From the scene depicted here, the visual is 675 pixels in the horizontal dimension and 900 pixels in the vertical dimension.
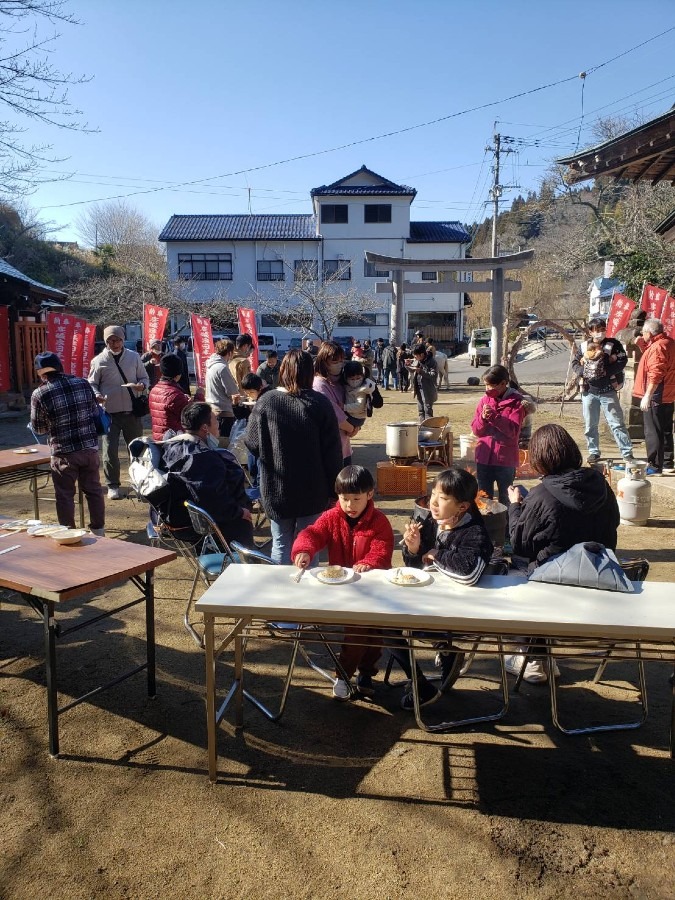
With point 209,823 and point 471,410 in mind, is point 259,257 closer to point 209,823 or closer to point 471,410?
point 471,410

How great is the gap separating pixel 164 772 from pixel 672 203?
18538mm

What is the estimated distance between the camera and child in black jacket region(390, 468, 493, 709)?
2773 mm

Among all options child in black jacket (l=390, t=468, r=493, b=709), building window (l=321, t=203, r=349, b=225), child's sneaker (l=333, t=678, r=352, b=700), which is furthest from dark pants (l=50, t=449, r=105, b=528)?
building window (l=321, t=203, r=349, b=225)

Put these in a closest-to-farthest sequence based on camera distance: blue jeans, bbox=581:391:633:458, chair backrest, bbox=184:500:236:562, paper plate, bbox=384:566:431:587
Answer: paper plate, bbox=384:566:431:587, chair backrest, bbox=184:500:236:562, blue jeans, bbox=581:391:633:458

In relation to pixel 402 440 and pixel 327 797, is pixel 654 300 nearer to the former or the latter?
pixel 402 440

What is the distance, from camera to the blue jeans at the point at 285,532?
12.2 feet

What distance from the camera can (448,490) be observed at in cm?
288

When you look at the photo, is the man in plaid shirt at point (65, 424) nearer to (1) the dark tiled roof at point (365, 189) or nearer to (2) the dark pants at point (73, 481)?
(2) the dark pants at point (73, 481)

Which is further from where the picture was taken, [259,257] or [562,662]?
[259,257]

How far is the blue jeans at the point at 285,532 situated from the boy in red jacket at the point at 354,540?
0.53m

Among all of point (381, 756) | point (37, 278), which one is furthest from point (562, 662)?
point (37, 278)

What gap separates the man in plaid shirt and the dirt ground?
189 cm

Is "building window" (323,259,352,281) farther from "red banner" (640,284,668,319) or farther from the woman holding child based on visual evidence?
the woman holding child

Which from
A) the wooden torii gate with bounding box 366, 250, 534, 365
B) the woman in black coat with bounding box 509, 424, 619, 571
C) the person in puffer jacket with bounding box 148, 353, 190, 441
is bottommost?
the woman in black coat with bounding box 509, 424, 619, 571
